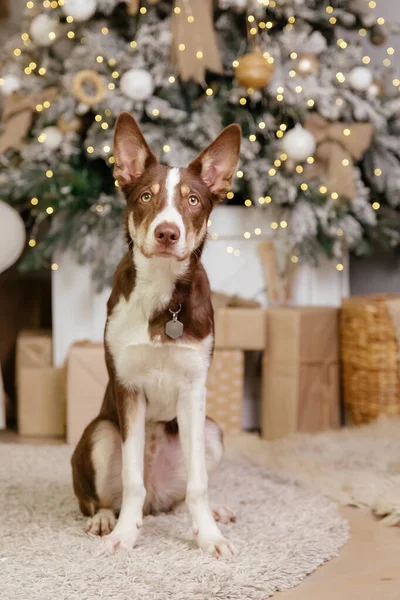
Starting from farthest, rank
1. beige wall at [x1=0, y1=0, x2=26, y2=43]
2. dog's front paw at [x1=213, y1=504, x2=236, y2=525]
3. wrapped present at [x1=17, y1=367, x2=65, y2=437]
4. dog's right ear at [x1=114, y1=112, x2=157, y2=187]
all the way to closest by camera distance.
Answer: beige wall at [x1=0, y1=0, x2=26, y2=43]
wrapped present at [x1=17, y1=367, x2=65, y2=437]
dog's front paw at [x1=213, y1=504, x2=236, y2=525]
dog's right ear at [x1=114, y1=112, x2=157, y2=187]

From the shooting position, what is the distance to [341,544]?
198cm

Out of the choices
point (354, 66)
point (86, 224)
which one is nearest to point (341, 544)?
point (86, 224)

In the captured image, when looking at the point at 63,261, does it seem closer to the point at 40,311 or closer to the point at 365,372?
the point at 40,311

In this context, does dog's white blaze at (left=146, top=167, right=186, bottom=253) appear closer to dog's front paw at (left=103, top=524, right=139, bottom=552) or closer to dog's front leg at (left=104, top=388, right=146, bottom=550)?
dog's front leg at (left=104, top=388, right=146, bottom=550)

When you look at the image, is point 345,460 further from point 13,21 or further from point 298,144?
point 13,21

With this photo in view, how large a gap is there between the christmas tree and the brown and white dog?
1.47 metres

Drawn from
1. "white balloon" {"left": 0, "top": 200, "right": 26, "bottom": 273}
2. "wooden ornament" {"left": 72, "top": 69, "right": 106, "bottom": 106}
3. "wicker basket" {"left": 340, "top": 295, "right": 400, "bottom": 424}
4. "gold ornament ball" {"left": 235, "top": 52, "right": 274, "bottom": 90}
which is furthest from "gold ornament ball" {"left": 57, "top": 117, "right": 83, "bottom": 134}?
"wicker basket" {"left": 340, "top": 295, "right": 400, "bottom": 424}

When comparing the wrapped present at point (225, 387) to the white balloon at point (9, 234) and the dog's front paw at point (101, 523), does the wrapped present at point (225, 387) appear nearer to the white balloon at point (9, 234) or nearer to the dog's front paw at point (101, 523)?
the white balloon at point (9, 234)

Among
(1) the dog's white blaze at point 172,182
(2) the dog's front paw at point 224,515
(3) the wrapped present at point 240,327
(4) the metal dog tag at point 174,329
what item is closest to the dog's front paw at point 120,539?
(2) the dog's front paw at point 224,515

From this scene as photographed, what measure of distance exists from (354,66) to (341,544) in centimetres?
258

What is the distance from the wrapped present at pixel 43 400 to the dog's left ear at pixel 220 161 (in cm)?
184

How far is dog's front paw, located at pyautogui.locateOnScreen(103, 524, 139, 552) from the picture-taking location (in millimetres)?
1847

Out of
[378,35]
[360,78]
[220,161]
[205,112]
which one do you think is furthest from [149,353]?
[378,35]

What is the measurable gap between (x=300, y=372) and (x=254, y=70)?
141 cm
